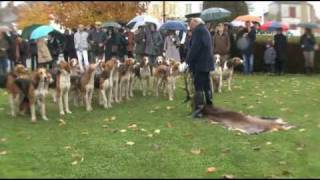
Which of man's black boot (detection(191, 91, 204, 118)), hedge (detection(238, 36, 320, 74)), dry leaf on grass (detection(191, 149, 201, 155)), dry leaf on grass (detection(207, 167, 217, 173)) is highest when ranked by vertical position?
hedge (detection(238, 36, 320, 74))

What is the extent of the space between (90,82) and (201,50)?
2971 millimetres

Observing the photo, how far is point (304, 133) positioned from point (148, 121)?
123 inches

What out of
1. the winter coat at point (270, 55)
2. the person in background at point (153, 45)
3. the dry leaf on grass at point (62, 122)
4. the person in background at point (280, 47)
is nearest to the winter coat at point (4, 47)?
the person in background at point (153, 45)

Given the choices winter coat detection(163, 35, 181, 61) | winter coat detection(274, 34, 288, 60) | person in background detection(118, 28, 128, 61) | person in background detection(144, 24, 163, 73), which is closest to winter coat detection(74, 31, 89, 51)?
person in background detection(118, 28, 128, 61)

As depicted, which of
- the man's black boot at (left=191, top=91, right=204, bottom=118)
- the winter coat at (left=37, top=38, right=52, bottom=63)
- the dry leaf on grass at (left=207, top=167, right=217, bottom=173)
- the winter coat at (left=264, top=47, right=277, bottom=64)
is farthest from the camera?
the winter coat at (left=264, top=47, right=277, bottom=64)

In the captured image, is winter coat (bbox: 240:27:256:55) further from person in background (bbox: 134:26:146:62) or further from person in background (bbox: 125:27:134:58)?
person in background (bbox: 134:26:146:62)

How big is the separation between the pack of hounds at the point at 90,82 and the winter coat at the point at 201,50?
2.10m

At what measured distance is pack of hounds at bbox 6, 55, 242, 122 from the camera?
1258 cm

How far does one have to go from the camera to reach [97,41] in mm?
21812

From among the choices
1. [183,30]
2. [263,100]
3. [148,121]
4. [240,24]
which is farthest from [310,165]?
[240,24]

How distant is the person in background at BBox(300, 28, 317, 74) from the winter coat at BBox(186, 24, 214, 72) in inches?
428

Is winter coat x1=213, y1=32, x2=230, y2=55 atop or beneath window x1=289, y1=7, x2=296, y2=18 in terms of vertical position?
beneath

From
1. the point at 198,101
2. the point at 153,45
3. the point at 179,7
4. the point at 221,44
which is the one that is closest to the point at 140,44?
the point at 153,45

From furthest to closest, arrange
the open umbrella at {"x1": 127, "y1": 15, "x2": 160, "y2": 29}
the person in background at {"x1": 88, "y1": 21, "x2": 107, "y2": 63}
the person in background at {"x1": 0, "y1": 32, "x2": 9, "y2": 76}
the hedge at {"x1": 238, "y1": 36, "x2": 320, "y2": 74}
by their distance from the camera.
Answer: the hedge at {"x1": 238, "y1": 36, "x2": 320, "y2": 74}
the person in background at {"x1": 88, "y1": 21, "x2": 107, "y2": 63}
the open umbrella at {"x1": 127, "y1": 15, "x2": 160, "y2": 29}
the person in background at {"x1": 0, "y1": 32, "x2": 9, "y2": 76}
